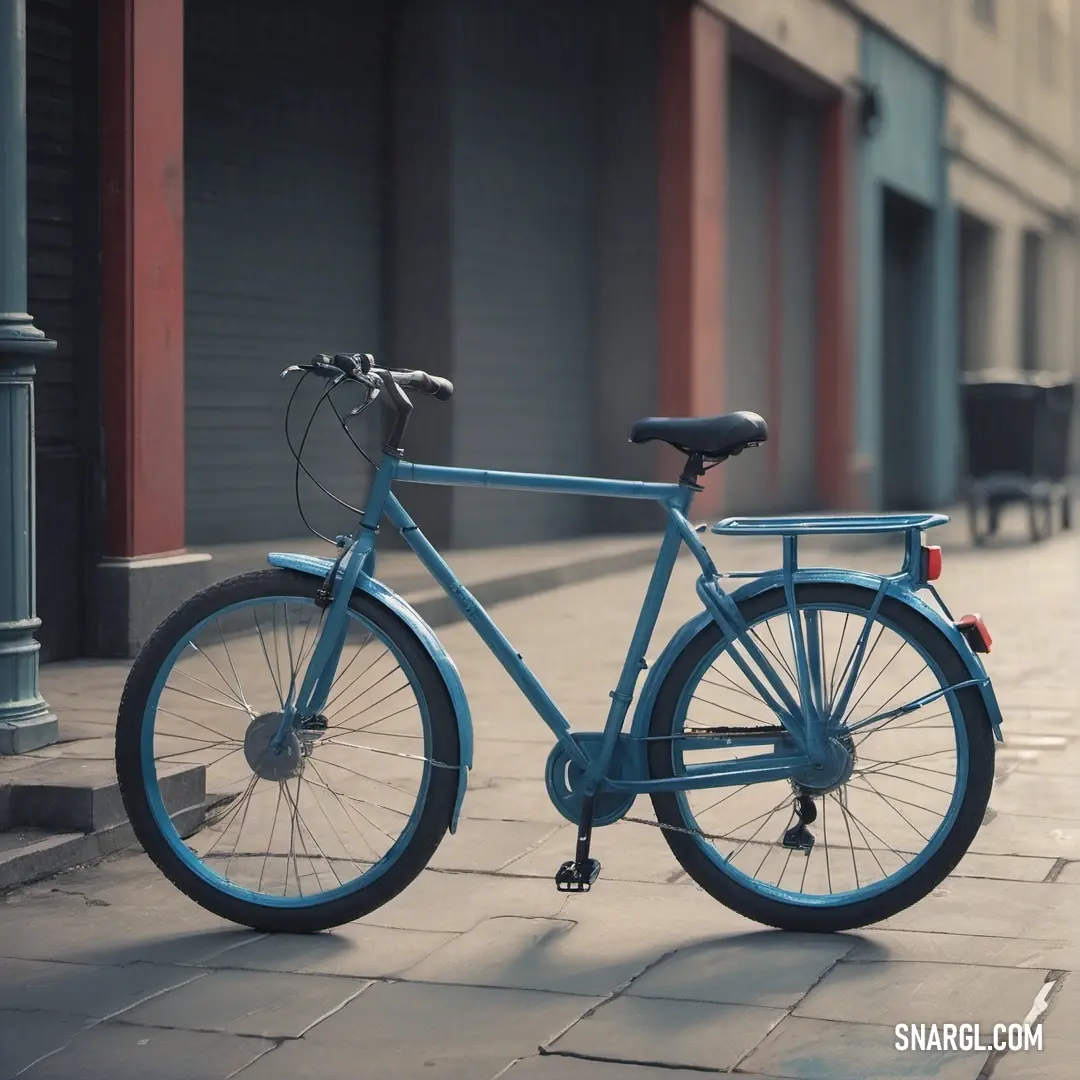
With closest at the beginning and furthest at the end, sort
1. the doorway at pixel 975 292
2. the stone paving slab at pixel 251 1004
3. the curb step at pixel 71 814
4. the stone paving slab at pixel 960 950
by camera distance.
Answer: the stone paving slab at pixel 251 1004, the stone paving slab at pixel 960 950, the curb step at pixel 71 814, the doorway at pixel 975 292

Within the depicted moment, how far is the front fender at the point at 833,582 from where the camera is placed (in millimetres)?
4145

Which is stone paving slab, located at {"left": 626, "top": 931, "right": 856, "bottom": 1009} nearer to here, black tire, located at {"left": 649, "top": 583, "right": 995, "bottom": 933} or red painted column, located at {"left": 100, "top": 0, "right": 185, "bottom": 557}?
black tire, located at {"left": 649, "top": 583, "right": 995, "bottom": 933}

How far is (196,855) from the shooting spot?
4.46m

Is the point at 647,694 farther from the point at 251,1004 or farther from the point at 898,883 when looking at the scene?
the point at 251,1004

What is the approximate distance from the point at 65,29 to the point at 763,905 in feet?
17.3

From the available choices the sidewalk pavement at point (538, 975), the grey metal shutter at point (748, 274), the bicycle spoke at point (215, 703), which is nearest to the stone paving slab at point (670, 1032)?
the sidewalk pavement at point (538, 975)

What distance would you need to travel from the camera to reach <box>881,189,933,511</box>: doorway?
872 inches

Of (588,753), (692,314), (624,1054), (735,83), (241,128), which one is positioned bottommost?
(624,1054)

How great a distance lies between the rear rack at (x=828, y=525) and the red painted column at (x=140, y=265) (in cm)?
430

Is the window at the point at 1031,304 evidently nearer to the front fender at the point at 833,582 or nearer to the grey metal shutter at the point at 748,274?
the grey metal shutter at the point at 748,274

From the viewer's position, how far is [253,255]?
11281 millimetres

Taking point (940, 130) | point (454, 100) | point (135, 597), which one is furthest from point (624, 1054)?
point (940, 130)

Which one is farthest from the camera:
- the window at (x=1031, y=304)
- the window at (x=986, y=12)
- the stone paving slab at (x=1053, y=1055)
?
the window at (x=1031, y=304)

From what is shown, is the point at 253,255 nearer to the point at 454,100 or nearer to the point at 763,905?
the point at 454,100
